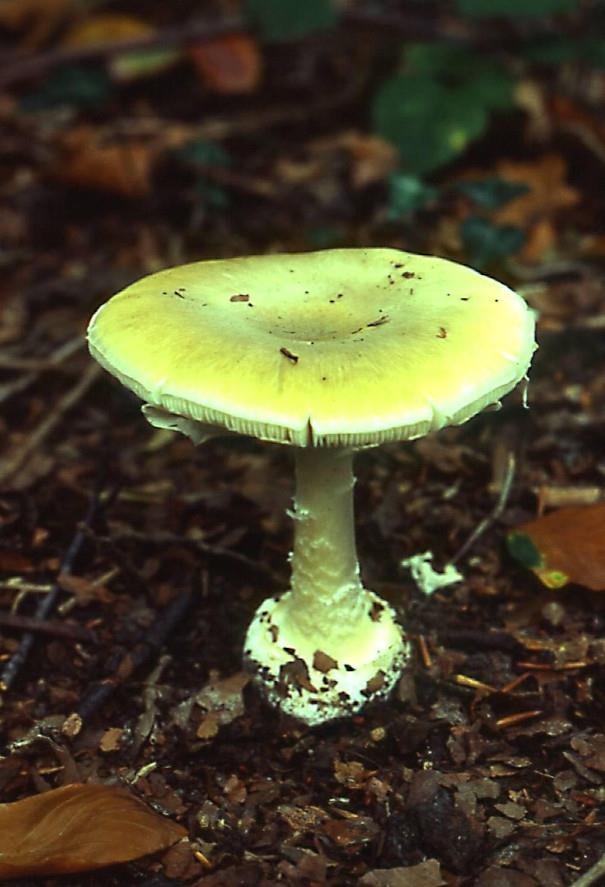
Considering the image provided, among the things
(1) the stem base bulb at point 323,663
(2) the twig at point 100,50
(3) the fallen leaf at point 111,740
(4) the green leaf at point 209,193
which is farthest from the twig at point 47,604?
(2) the twig at point 100,50

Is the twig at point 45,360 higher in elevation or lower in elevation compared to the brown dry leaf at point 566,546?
higher

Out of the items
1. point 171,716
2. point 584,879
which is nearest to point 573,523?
point 584,879

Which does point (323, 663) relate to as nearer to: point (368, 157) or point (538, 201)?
point (538, 201)

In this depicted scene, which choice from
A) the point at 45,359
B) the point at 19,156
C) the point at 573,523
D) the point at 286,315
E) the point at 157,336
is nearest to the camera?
the point at 157,336

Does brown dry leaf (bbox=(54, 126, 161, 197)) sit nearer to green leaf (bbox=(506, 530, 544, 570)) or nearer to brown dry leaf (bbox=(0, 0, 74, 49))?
brown dry leaf (bbox=(0, 0, 74, 49))

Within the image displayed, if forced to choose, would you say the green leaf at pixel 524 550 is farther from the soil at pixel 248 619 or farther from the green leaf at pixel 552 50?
the green leaf at pixel 552 50

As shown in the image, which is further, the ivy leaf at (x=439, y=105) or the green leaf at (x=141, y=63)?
the green leaf at (x=141, y=63)

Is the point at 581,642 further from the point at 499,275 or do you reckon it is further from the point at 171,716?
the point at 499,275
